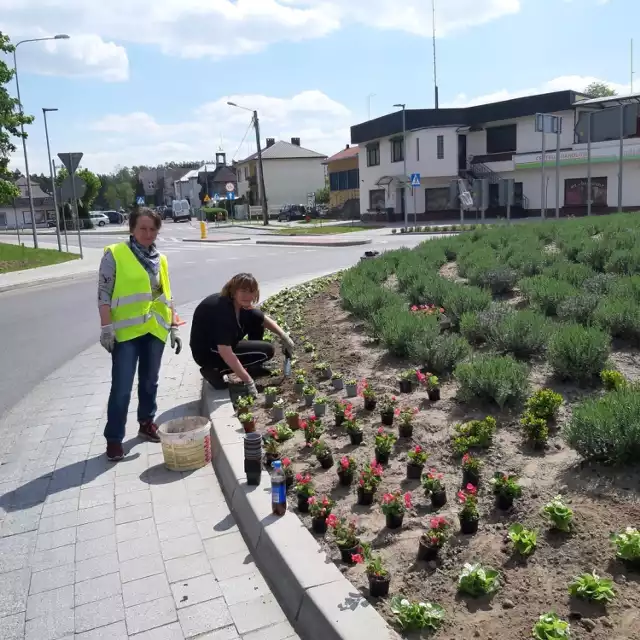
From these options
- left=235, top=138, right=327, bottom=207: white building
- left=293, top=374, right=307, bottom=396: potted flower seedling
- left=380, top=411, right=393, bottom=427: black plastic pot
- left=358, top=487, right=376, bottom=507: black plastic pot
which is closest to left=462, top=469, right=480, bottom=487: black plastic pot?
left=358, top=487, right=376, bottom=507: black plastic pot

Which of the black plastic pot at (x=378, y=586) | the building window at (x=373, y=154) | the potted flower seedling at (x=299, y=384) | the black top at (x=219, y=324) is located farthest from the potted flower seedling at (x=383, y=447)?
the building window at (x=373, y=154)

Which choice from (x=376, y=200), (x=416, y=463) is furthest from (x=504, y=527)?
(x=376, y=200)

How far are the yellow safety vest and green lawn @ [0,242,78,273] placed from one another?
17.5 meters

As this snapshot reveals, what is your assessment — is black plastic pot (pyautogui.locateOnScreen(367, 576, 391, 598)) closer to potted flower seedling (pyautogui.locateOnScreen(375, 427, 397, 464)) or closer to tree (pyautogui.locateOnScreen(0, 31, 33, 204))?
potted flower seedling (pyautogui.locateOnScreen(375, 427, 397, 464))

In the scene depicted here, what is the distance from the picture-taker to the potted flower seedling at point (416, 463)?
3.77m

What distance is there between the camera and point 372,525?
343 cm

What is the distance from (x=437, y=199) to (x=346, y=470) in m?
43.1

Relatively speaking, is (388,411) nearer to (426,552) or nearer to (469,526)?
(469,526)

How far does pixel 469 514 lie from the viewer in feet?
10.4

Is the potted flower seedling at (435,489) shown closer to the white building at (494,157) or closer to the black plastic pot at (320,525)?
the black plastic pot at (320,525)

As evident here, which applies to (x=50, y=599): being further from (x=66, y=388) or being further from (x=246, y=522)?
(x=66, y=388)

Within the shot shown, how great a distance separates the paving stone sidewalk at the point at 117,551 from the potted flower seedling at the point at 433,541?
71 centimetres

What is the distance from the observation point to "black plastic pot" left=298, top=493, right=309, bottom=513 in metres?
3.67

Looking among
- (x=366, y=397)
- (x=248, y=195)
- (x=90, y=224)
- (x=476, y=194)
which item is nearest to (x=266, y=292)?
(x=366, y=397)
